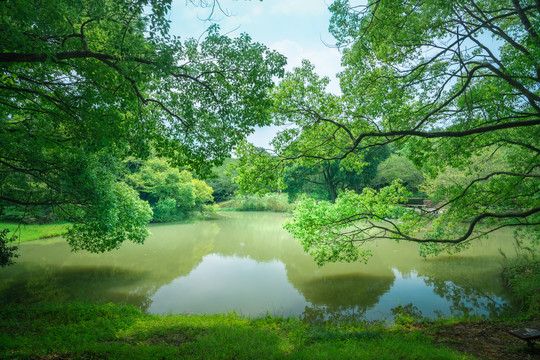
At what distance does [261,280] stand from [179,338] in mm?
5512

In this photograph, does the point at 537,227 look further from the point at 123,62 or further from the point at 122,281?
the point at 122,281

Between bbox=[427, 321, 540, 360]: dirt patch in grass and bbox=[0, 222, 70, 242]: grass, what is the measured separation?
60.1 ft

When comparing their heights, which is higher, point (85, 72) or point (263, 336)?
point (85, 72)

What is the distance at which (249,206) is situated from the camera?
116ft

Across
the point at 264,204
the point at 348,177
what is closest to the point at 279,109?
the point at 348,177

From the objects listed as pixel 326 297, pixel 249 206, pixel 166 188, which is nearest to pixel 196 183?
pixel 166 188

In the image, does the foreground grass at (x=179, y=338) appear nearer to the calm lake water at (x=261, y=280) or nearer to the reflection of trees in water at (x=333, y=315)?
the reflection of trees in water at (x=333, y=315)

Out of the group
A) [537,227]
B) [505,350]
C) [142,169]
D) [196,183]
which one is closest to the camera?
[505,350]

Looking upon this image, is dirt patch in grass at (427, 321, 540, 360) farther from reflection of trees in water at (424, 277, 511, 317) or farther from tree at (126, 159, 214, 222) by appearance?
tree at (126, 159, 214, 222)

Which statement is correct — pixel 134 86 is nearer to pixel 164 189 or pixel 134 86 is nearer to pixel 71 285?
pixel 71 285

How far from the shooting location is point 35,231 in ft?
54.2

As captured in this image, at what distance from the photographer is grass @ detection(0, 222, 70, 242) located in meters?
15.6

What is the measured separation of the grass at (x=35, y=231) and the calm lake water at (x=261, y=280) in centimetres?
128

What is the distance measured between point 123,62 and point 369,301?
8587 mm
